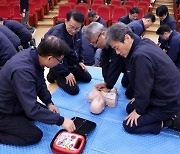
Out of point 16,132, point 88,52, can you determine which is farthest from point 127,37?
point 88,52

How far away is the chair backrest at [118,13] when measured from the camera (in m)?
6.73

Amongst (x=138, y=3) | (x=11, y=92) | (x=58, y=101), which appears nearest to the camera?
(x=11, y=92)

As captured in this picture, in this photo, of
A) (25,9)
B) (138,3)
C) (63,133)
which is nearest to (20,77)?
(63,133)

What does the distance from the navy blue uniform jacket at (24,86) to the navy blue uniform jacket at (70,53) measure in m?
0.96

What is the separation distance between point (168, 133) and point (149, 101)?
438 millimetres

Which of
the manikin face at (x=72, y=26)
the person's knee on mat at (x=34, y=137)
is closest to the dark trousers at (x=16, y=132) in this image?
the person's knee on mat at (x=34, y=137)

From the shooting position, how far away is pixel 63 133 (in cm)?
228

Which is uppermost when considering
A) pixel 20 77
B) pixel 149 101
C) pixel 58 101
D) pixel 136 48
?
pixel 136 48

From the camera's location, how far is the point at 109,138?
2367 mm

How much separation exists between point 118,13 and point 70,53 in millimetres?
4044

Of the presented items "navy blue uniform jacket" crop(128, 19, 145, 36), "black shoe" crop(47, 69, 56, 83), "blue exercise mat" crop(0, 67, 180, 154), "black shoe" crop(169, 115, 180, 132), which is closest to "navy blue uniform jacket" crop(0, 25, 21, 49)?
"black shoe" crop(47, 69, 56, 83)

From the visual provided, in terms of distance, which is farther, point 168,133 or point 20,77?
point 168,133

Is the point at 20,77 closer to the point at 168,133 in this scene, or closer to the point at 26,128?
the point at 26,128

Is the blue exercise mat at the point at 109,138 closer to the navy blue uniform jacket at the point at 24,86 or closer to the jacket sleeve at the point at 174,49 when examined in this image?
the navy blue uniform jacket at the point at 24,86
